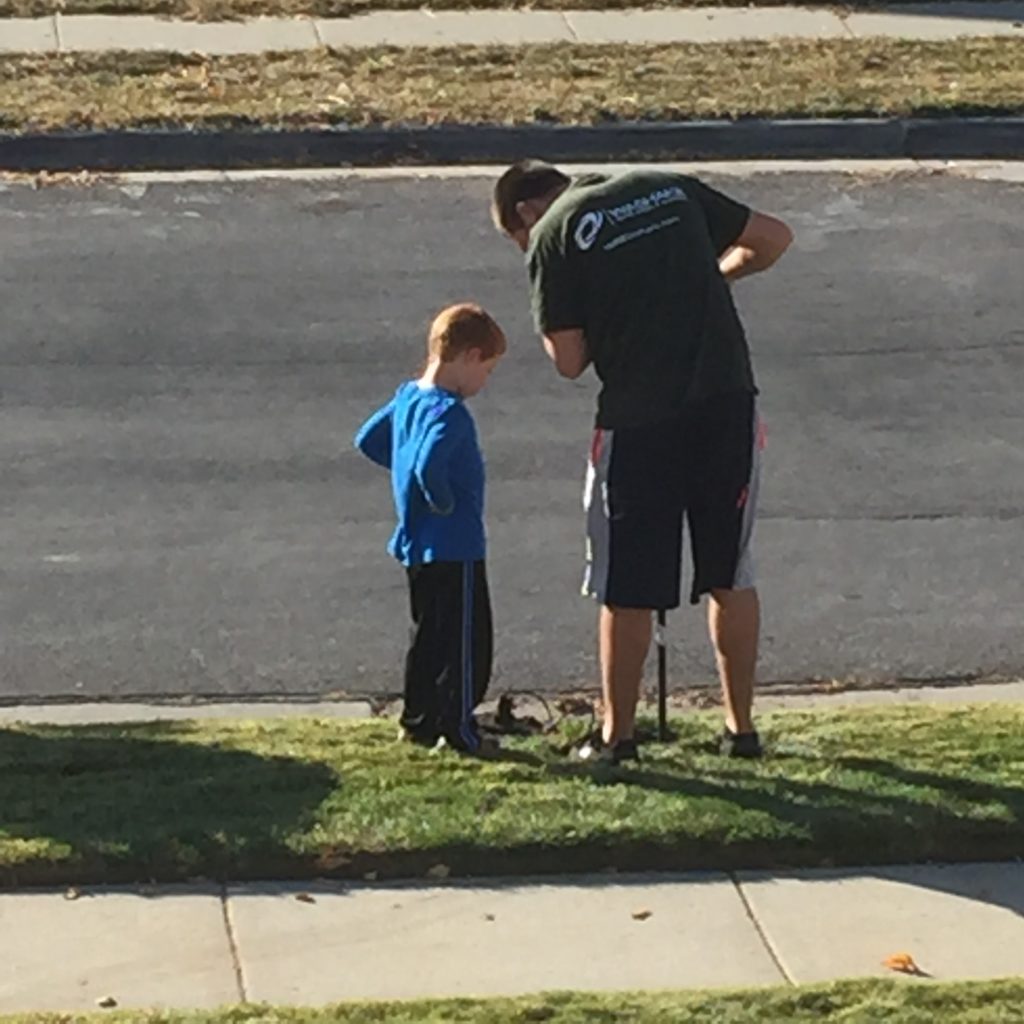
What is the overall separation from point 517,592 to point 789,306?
139 inches

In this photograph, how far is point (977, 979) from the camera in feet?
19.9

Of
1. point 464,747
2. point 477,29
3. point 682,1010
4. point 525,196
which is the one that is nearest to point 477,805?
point 464,747

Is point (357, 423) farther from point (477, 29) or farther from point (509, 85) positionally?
point (477, 29)

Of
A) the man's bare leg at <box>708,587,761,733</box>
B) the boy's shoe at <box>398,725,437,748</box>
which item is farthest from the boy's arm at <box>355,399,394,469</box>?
the man's bare leg at <box>708,587,761,733</box>

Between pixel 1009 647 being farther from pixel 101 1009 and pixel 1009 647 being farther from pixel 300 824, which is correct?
pixel 101 1009

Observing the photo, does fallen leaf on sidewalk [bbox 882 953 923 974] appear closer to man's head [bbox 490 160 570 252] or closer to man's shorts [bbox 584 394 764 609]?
man's shorts [bbox 584 394 764 609]

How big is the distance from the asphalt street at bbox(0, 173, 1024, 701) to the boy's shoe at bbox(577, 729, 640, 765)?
1093 millimetres

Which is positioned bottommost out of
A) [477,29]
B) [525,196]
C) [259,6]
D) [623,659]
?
[623,659]

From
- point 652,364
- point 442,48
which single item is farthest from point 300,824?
point 442,48

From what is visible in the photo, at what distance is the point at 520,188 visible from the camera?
702 cm

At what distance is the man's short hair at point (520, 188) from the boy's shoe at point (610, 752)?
152 cm

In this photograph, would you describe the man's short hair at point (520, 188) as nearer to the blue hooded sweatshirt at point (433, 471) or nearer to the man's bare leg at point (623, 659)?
the blue hooded sweatshirt at point (433, 471)

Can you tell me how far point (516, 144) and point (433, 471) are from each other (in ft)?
24.2

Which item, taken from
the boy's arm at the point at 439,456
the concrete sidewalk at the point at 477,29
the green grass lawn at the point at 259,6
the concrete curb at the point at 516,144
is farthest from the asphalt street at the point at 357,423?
the green grass lawn at the point at 259,6
